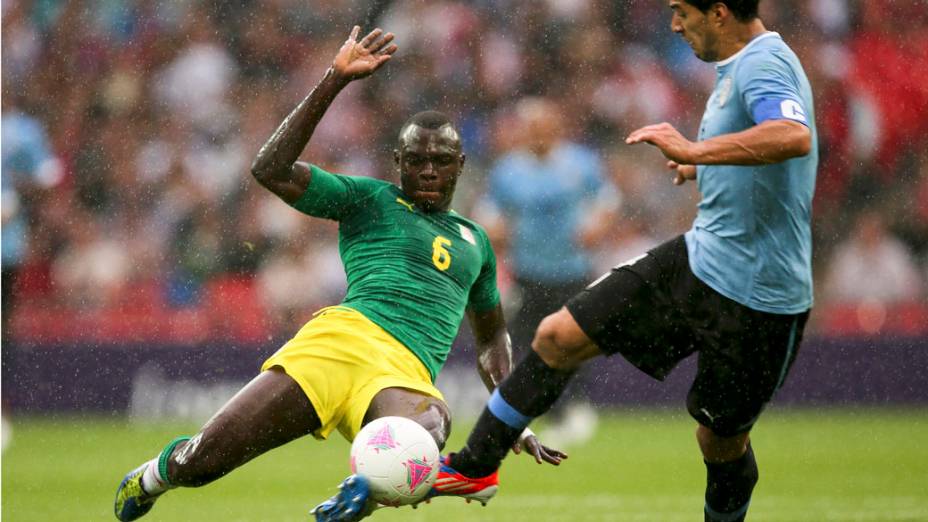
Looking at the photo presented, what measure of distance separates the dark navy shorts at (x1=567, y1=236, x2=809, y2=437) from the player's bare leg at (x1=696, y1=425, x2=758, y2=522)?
26 cm

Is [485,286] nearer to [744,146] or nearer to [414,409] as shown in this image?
[414,409]

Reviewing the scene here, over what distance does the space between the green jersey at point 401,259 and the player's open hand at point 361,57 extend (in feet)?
1.59

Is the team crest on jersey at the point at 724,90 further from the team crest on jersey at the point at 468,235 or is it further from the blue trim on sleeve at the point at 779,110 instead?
the team crest on jersey at the point at 468,235

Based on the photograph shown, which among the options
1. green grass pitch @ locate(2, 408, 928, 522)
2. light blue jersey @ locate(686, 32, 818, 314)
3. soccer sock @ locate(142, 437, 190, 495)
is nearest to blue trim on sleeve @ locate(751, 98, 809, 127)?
light blue jersey @ locate(686, 32, 818, 314)

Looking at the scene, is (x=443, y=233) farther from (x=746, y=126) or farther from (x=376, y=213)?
(x=746, y=126)

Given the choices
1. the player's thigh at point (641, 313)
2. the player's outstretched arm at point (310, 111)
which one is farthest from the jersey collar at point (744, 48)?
the player's outstretched arm at point (310, 111)

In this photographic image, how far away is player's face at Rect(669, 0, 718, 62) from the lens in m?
5.38

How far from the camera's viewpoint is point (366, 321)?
5.92m

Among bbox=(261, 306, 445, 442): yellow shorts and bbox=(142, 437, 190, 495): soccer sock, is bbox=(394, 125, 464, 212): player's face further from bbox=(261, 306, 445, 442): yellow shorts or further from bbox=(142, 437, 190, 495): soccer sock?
bbox=(142, 437, 190, 495): soccer sock

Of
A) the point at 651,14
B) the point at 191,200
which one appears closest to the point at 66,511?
the point at 191,200

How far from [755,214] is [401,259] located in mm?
1527

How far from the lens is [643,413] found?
12789 millimetres

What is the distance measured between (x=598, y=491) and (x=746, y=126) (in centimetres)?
380

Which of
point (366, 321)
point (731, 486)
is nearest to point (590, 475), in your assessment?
point (731, 486)
